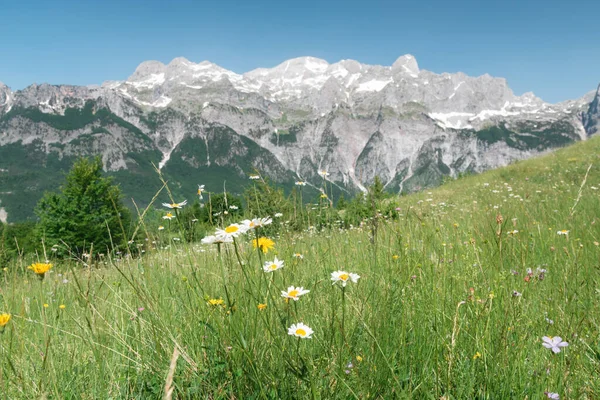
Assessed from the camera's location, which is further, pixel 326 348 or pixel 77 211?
pixel 77 211

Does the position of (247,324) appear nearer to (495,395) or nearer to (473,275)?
(495,395)

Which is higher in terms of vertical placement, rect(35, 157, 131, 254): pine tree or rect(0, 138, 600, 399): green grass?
rect(0, 138, 600, 399): green grass

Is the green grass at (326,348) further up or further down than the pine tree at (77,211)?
further up

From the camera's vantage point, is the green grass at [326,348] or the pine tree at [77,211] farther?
the pine tree at [77,211]

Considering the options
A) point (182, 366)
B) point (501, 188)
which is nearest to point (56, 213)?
point (501, 188)

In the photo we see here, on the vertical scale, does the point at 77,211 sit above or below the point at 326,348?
below

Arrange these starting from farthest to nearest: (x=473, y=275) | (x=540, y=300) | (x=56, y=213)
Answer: (x=56, y=213) < (x=473, y=275) < (x=540, y=300)

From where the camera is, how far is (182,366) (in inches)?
76.8

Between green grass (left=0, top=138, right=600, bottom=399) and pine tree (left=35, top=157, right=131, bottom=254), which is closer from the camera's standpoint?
green grass (left=0, top=138, right=600, bottom=399)

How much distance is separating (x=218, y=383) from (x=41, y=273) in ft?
3.28

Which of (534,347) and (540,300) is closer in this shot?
(534,347)

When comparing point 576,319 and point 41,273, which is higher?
point 41,273

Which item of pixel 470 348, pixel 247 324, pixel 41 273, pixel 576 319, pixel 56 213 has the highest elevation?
pixel 41 273

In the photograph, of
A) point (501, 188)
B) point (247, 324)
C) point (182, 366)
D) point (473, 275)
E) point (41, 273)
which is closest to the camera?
point (41, 273)
